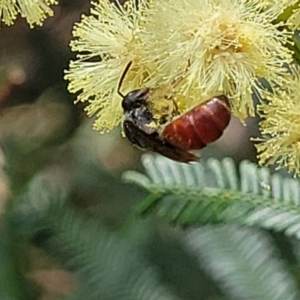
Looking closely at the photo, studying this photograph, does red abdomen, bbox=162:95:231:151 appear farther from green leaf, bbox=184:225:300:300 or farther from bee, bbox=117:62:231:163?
green leaf, bbox=184:225:300:300

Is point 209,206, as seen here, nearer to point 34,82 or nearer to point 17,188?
point 17,188

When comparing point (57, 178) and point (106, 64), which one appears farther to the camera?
point (57, 178)

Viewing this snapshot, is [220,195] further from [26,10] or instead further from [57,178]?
[57,178]

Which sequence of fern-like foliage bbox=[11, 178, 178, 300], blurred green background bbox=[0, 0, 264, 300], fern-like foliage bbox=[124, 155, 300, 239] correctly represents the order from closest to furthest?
fern-like foliage bbox=[124, 155, 300, 239] < fern-like foliage bbox=[11, 178, 178, 300] < blurred green background bbox=[0, 0, 264, 300]

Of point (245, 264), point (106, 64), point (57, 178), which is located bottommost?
point (57, 178)

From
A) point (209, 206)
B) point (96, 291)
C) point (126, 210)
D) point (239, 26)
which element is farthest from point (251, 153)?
point (239, 26)

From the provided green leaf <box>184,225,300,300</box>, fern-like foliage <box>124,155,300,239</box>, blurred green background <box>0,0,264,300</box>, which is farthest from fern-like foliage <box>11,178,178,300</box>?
fern-like foliage <box>124,155,300,239</box>

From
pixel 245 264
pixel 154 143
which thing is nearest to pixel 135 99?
pixel 154 143
